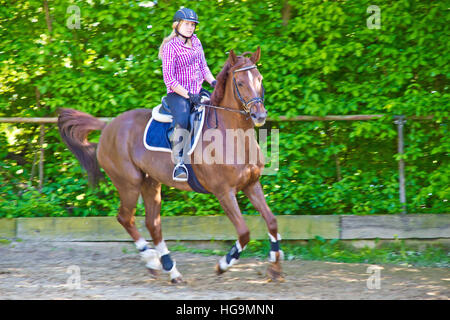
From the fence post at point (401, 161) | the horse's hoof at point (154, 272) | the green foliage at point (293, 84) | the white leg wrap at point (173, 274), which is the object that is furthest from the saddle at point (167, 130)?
the fence post at point (401, 161)

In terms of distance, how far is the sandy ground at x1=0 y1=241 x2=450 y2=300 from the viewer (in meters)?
5.81

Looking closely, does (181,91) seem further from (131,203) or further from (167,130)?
(131,203)

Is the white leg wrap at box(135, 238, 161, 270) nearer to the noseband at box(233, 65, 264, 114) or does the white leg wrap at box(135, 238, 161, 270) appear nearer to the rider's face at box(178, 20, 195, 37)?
the noseband at box(233, 65, 264, 114)

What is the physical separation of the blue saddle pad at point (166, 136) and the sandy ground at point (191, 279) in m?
1.21

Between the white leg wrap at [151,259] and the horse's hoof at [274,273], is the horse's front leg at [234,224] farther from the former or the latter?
the white leg wrap at [151,259]

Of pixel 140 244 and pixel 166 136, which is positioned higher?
pixel 166 136

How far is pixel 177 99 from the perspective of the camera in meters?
6.50

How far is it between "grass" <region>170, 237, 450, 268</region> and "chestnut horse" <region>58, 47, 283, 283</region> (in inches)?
48.5

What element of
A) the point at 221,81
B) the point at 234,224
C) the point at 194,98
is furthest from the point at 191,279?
the point at 221,81

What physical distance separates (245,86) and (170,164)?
1464 mm

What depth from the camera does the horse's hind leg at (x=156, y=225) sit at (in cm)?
658

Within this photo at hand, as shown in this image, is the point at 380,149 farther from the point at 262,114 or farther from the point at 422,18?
the point at 262,114

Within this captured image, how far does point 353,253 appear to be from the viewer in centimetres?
773

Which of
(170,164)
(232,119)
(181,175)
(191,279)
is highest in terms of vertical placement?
(232,119)
